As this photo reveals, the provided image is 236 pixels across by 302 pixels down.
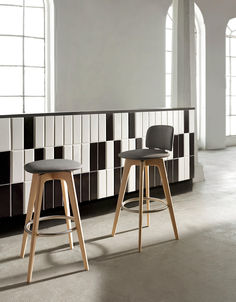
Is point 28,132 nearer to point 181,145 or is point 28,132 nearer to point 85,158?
point 85,158

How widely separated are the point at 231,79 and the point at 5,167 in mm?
7543

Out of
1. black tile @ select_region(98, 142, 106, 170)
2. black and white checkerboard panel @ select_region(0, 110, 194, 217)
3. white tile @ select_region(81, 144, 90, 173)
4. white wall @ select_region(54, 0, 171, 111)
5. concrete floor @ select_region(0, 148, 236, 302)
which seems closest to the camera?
concrete floor @ select_region(0, 148, 236, 302)

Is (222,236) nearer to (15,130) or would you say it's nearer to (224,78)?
(15,130)

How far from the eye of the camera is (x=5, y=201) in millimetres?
3266

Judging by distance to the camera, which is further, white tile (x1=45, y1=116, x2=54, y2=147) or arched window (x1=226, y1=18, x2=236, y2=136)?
arched window (x1=226, y1=18, x2=236, y2=136)

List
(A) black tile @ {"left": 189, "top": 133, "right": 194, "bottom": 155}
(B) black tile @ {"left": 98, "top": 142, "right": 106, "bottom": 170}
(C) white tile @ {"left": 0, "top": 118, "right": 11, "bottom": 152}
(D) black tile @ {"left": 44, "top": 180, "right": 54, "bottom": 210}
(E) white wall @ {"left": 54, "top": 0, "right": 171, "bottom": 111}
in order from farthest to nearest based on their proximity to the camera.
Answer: (E) white wall @ {"left": 54, "top": 0, "right": 171, "bottom": 111}, (A) black tile @ {"left": 189, "top": 133, "right": 194, "bottom": 155}, (B) black tile @ {"left": 98, "top": 142, "right": 106, "bottom": 170}, (D) black tile @ {"left": 44, "top": 180, "right": 54, "bottom": 210}, (C) white tile @ {"left": 0, "top": 118, "right": 11, "bottom": 152}

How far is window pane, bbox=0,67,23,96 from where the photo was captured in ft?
21.1

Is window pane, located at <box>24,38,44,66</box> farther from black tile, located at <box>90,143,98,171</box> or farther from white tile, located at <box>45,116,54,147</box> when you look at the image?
white tile, located at <box>45,116,54,147</box>

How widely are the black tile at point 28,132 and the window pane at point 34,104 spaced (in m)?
3.42

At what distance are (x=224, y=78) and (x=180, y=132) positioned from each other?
4831mm

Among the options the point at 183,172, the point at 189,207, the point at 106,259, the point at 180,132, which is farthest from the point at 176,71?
the point at 106,259

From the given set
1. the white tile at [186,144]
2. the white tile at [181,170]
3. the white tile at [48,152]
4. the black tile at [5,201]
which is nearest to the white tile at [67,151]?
the white tile at [48,152]

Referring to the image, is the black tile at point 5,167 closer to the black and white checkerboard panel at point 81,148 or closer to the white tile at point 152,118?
the black and white checkerboard panel at point 81,148

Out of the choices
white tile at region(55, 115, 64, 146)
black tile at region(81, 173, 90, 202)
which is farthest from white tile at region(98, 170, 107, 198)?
white tile at region(55, 115, 64, 146)
